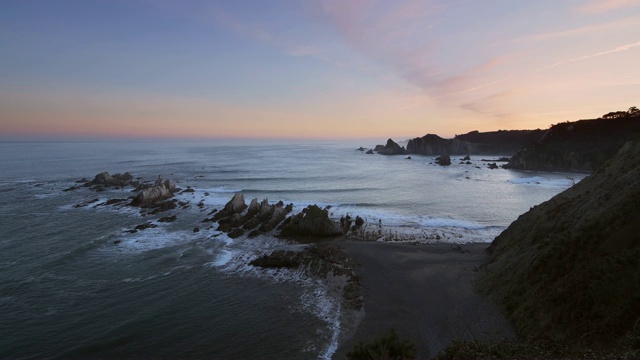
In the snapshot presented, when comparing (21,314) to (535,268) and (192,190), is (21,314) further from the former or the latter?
(192,190)

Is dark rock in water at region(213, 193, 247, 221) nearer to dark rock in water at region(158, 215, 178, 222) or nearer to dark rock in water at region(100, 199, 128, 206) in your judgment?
dark rock in water at region(158, 215, 178, 222)

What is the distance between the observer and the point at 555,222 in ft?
66.2

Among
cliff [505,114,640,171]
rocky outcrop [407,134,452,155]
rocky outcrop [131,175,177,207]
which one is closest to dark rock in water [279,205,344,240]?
rocky outcrop [131,175,177,207]

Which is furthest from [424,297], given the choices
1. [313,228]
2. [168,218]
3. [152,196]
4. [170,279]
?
[152,196]

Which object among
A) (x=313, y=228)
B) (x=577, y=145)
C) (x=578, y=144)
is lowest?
(x=313, y=228)

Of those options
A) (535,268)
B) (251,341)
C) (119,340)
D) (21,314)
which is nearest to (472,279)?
(535,268)

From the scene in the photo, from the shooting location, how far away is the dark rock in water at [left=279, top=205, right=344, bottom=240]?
33500 millimetres

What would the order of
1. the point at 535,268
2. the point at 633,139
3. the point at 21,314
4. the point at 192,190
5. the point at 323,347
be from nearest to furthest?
the point at 323,347 < the point at 535,268 < the point at 21,314 < the point at 633,139 < the point at 192,190

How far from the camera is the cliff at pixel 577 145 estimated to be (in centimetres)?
8119

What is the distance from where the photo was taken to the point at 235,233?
34.8 meters

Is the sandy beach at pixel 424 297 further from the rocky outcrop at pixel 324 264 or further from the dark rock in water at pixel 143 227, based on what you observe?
the dark rock in water at pixel 143 227

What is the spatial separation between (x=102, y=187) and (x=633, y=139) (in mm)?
74180

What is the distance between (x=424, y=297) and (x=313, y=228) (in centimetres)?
1524

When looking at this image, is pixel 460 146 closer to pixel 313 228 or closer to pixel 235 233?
pixel 313 228
